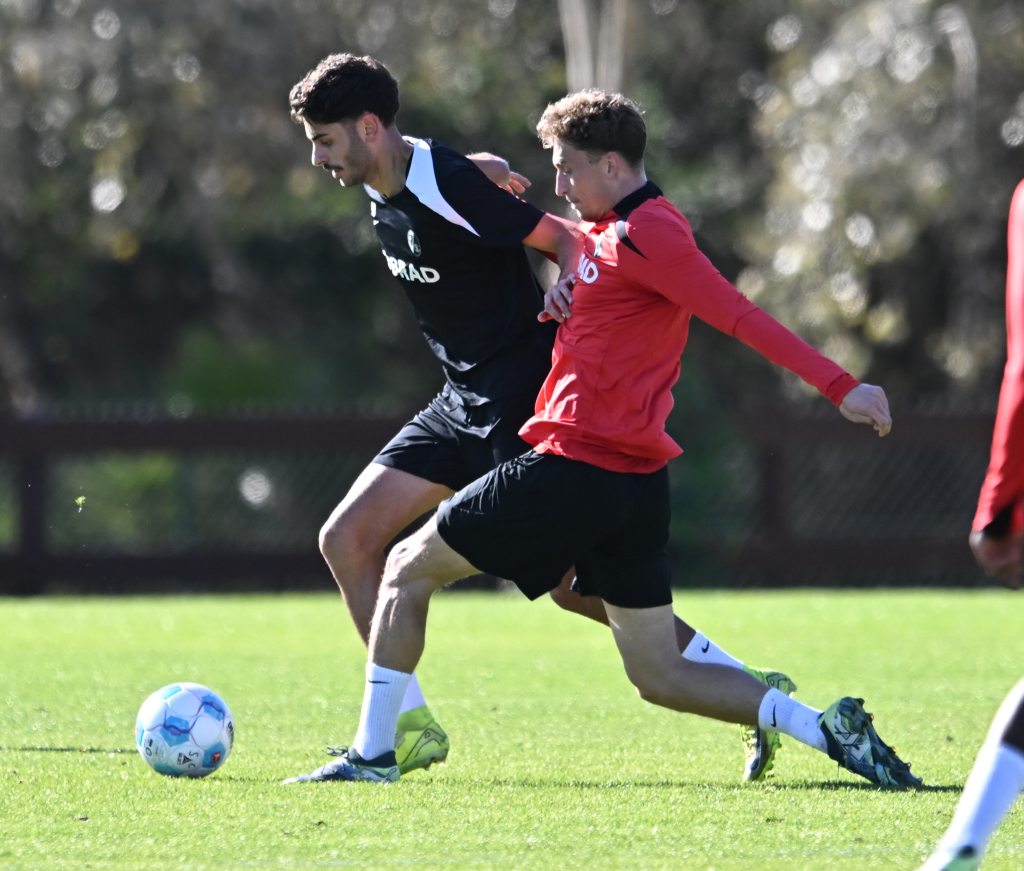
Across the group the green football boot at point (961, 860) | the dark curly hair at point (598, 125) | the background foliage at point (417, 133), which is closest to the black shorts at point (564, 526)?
the dark curly hair at point (598, 125)

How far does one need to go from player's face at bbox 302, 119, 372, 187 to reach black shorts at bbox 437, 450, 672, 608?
1171mm

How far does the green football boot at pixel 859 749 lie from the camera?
5.16 metres

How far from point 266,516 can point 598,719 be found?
10405 mm

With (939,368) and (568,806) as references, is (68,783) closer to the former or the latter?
(568,806)

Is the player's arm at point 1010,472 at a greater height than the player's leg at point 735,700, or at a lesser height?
greater

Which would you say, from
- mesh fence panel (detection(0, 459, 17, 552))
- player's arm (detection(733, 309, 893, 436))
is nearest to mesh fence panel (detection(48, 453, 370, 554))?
mesh fence panel (detection(0, 459, 17, 552))

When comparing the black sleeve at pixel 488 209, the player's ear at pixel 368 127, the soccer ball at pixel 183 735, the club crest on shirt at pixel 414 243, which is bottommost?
the soccer ball at pixel 183 735

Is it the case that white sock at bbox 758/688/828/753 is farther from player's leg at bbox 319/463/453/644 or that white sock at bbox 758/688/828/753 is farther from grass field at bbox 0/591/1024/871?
player's leg at bbox 319/463/453/644

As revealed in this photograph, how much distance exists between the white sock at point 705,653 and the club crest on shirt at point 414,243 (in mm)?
1675

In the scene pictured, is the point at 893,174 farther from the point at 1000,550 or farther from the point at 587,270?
the point at 1000,550

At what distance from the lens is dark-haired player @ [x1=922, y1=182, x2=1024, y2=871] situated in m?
3.38

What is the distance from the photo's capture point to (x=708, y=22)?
73.2ft

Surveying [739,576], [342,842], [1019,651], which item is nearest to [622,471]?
[342,842]

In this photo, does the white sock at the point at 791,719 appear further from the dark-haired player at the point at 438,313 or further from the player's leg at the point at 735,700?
the dark-haired player at the point at 438,313
